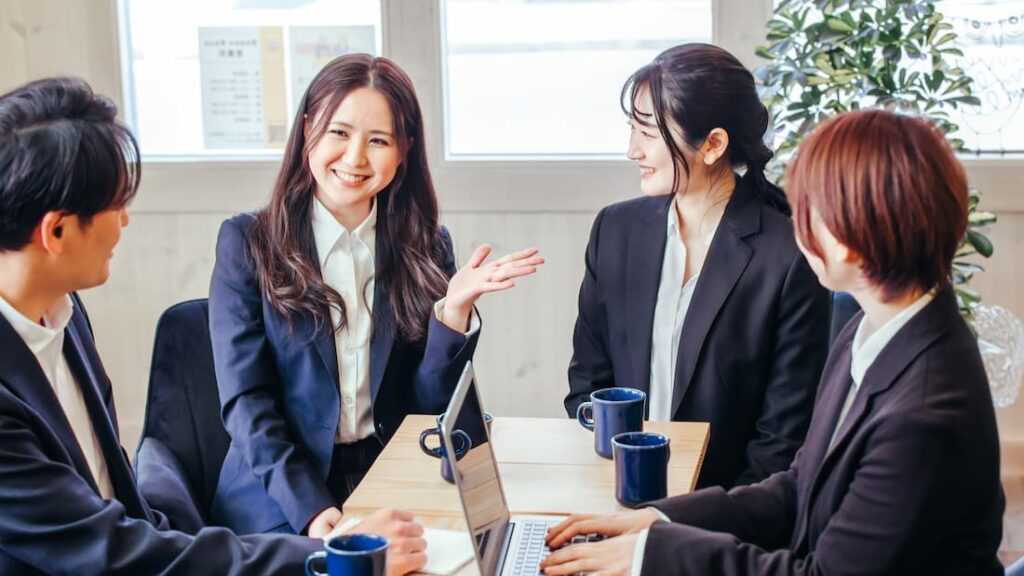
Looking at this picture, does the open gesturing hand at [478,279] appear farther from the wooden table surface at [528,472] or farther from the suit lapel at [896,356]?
the suit lapel at [896,356]

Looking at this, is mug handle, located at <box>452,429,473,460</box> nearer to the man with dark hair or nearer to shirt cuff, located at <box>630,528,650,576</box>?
the man with dark hair

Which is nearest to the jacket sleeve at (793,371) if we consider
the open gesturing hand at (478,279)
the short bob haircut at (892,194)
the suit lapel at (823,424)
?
the open gesturing hand at (478,279)

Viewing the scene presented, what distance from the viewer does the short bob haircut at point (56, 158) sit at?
1.34 meters

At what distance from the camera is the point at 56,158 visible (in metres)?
1.36

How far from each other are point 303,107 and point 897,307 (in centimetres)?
121

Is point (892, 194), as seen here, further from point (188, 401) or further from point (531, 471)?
point (188, 401)

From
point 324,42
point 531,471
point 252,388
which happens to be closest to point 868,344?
point 531,471

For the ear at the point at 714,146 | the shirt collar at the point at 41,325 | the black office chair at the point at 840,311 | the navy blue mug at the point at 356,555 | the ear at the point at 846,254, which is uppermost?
the ear at the point at 714,146

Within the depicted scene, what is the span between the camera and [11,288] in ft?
4.59

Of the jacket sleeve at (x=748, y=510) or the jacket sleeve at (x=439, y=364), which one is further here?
the jacket sleeve at (x=439, y=364)

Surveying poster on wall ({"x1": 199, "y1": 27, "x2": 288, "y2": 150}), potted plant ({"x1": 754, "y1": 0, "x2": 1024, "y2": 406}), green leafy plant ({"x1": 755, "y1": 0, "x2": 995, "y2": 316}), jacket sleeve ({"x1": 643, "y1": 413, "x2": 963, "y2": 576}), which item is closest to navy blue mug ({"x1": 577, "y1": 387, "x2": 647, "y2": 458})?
jacket sleeve ({"x1": 643, "y1": 413, "x2": 963, "y2": 576})

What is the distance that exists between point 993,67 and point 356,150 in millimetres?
2069

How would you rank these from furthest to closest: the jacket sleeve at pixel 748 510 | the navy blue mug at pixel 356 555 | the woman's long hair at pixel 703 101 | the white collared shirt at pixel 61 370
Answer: the woman's long hair at pixel 703 101, the jacket sleeve at pixel 748 510, the white collared shirt at pixel 61 370, the navy blue mug at pixel 356 555

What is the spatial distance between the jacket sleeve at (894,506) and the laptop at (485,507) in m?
0.31
